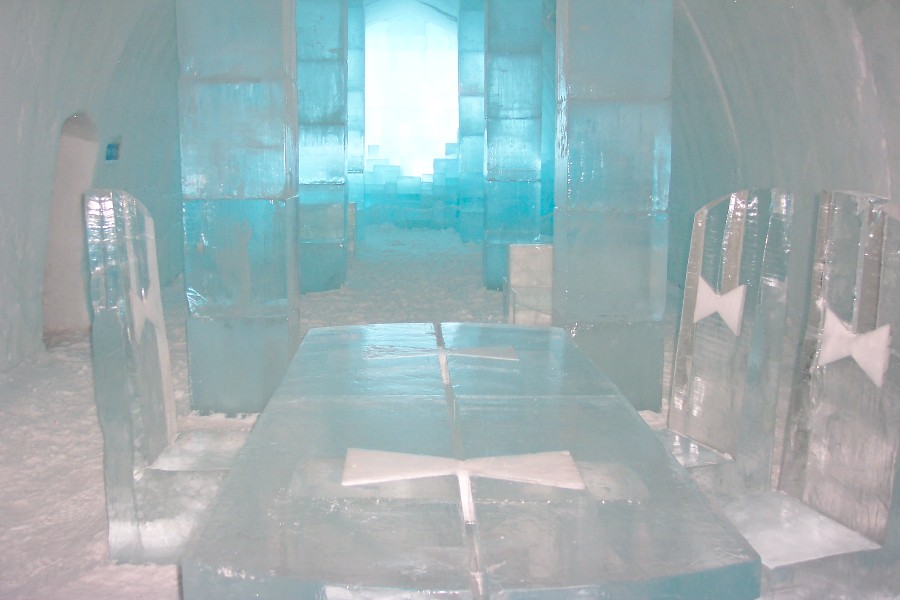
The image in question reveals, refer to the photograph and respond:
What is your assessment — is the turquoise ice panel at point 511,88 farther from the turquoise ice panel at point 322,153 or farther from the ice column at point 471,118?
the ice column at point 471,118

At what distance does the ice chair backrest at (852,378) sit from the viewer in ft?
11.8

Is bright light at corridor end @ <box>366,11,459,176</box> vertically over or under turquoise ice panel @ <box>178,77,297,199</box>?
over

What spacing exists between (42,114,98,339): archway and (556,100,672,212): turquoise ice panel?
550 cm

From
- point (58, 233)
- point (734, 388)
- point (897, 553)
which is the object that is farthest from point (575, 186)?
point (58, 233)

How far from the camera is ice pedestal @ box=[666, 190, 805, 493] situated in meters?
4.20

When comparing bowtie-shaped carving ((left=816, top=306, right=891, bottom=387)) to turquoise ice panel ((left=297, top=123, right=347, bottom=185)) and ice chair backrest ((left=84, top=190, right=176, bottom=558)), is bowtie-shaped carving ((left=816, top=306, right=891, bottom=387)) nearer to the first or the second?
ice chair backrest ((left=84, top=190, right=176, bottom=558))

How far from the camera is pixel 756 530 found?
3.78m

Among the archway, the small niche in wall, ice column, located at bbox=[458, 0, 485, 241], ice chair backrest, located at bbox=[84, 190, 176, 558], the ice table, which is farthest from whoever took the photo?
ice column, located at bbox=[458, 0, 485, 241]

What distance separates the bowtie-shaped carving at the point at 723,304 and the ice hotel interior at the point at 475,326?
0.02 metres

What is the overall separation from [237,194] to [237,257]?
0.46 meters

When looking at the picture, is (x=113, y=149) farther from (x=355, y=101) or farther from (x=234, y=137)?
(x=355, y=101)

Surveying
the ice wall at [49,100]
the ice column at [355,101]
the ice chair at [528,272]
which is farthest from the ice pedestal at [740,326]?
the ice column at [355,101]

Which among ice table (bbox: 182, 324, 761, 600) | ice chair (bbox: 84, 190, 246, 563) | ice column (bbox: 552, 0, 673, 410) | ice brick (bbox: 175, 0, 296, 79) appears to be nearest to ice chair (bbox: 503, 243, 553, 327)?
ice column (bbox: 552, 0, 673, 410)

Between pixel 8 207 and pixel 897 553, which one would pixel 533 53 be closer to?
pixel 8 207
